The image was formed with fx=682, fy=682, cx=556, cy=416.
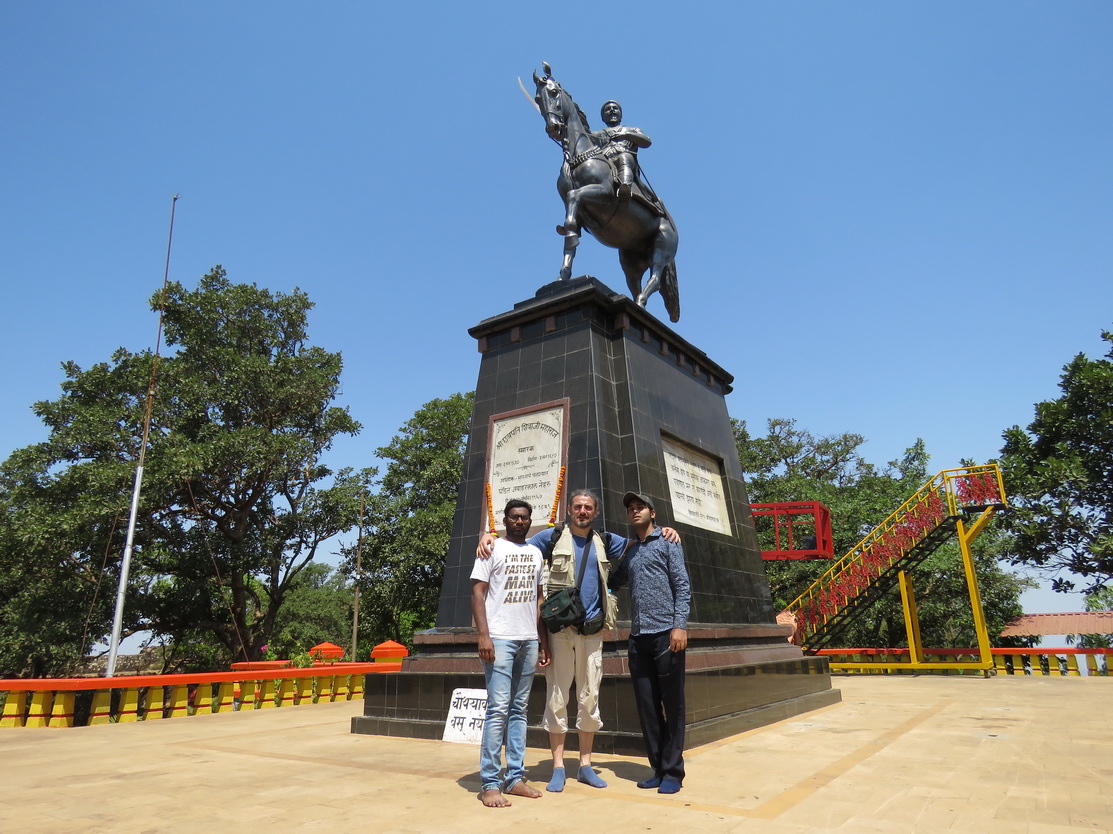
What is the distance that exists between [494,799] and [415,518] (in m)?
19.5

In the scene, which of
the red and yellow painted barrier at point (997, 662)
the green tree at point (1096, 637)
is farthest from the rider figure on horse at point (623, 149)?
the green tree at point (1096, 637)

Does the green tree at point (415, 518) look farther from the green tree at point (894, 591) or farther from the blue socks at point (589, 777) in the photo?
the blue socks at point (589, 777)

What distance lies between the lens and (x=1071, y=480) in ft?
54.2

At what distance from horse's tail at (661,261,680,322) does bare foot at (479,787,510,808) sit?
313 inches

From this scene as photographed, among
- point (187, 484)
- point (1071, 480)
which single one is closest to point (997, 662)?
point (1071, 480)

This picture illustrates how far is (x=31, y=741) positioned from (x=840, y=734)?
24.6ft

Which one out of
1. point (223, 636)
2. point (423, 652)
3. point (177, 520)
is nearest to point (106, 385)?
point (177, 520)

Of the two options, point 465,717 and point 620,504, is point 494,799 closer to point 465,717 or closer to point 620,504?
point 465,717

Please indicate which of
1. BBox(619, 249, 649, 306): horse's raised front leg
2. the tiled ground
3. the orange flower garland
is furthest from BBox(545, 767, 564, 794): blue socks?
BBox(619, 249, 649, 306): horse's raised front leg

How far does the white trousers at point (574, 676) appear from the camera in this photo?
4.09m

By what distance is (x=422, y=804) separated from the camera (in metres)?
3.68

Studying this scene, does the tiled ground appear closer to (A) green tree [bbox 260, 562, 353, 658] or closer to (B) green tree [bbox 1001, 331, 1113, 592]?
(B) green tree [bbox 1001, 331, 1113, 592]

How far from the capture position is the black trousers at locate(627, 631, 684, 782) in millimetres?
3994

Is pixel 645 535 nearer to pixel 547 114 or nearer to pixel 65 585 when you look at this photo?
pixel 547 114
